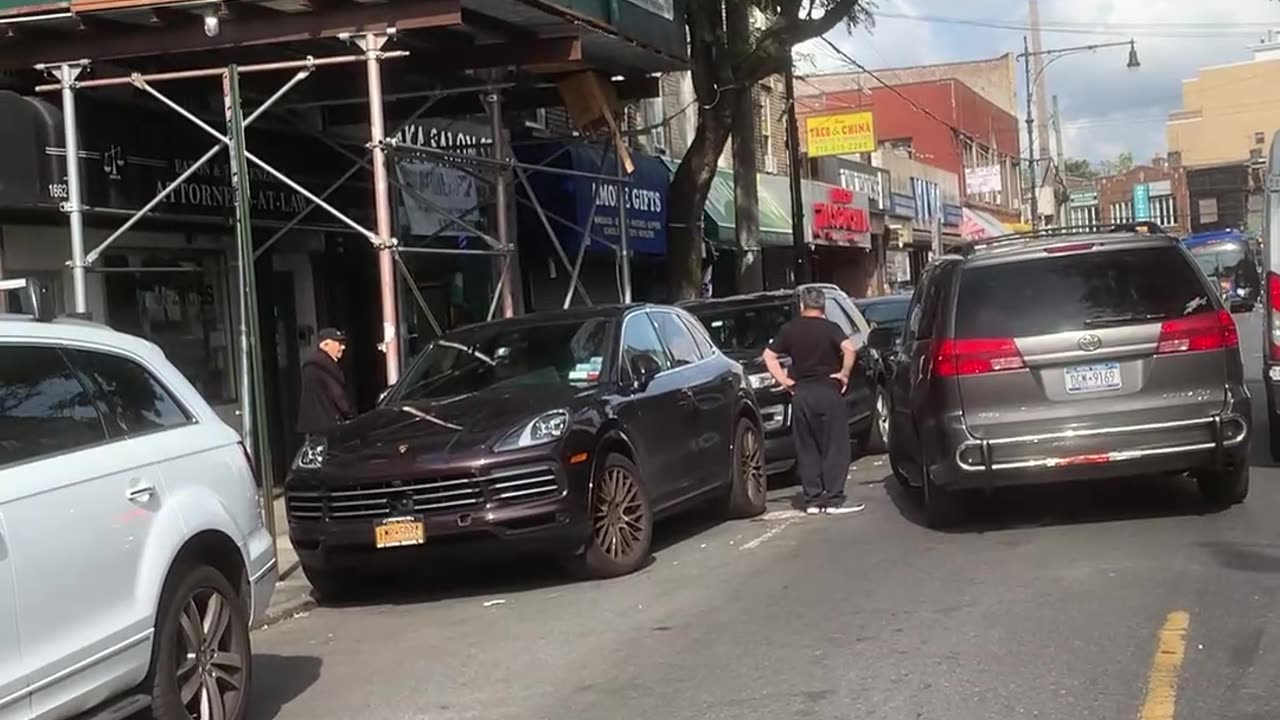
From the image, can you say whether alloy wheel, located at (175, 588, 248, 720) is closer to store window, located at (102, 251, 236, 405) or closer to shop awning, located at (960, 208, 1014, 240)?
store window, located at (102, 251, 236, 405)

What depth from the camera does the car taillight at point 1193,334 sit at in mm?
9414

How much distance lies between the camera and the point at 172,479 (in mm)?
5832

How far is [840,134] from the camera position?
105 ft

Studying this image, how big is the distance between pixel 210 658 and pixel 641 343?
4992 millimetres

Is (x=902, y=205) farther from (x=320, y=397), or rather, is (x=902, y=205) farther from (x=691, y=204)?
(x=320, y=397)

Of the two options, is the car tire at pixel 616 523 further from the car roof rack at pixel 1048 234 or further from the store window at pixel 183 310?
the store window at pixel 183 310

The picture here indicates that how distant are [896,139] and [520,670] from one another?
50.9m

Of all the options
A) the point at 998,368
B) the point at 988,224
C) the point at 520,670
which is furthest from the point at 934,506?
the point at 988,224

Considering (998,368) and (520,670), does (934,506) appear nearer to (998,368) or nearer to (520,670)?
(998,368)

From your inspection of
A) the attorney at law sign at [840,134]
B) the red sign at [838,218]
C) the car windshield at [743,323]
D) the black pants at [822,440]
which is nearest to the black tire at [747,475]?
the black pants at [822,440]

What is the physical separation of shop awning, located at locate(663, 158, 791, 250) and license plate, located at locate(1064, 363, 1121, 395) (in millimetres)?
13456

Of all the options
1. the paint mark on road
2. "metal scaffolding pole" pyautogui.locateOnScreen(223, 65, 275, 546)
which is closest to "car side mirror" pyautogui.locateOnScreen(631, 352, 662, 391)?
the paint mark on road

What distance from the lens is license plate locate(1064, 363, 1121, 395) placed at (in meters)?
9.40

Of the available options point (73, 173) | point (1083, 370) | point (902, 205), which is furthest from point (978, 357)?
point (902, 205)
